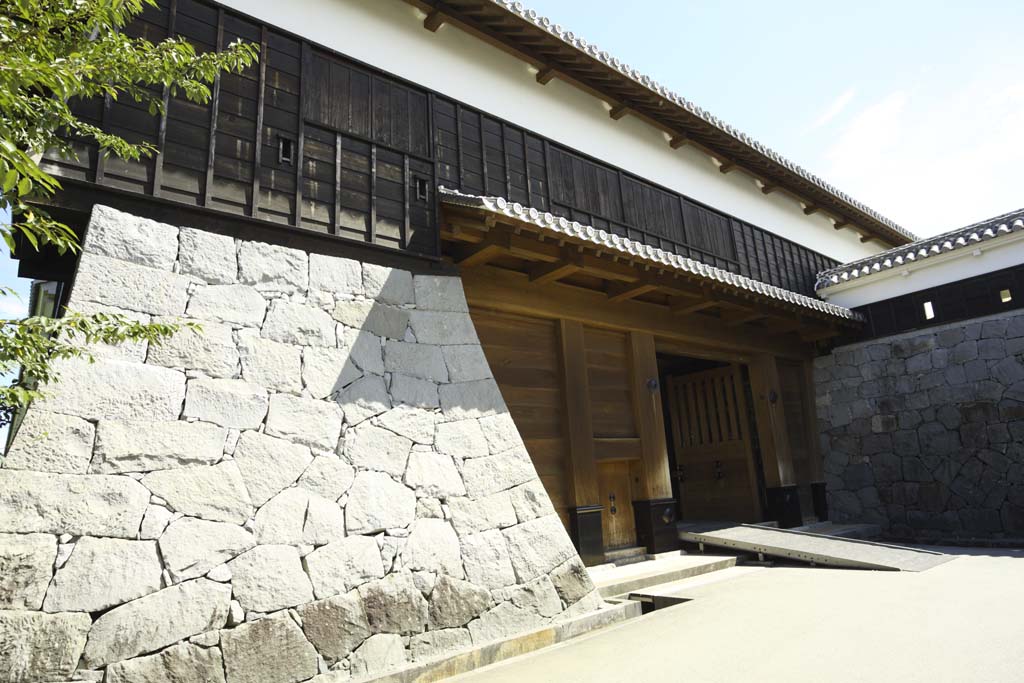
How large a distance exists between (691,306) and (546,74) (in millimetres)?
4068

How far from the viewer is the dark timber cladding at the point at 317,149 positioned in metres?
5.12

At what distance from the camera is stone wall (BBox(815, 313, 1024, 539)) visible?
32.3 ft

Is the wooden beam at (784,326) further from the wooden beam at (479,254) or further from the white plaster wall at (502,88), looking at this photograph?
the wooden beam at (479,254)

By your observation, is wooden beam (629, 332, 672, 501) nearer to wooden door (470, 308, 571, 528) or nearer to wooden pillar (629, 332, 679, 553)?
wooden pillar (629, 332, 679, 553)

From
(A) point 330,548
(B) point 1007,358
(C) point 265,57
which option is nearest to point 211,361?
(A) point 330,548

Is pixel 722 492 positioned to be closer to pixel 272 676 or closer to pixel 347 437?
pixel 347 437

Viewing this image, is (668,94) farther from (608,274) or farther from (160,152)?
(160,152)

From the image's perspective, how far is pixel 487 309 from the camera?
716 cm

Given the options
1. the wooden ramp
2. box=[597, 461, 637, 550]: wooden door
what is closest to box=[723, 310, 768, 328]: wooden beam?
the wooden ramp

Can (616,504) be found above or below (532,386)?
below

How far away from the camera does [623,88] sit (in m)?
9.08

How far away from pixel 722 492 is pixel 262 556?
8.85 m

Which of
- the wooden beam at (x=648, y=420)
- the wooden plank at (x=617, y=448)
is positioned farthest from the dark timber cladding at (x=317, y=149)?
the wooden plank at (x=617, y=448)

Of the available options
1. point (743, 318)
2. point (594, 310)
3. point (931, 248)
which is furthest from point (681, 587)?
point (931, 248)
